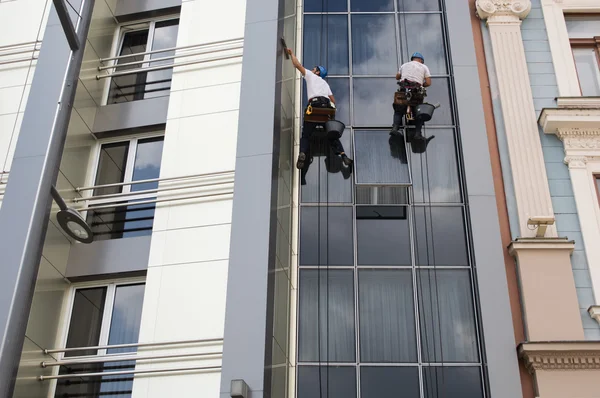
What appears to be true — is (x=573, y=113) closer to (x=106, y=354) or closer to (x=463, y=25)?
(x=463, y=25)

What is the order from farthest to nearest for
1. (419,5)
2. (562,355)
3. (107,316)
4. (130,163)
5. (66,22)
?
1. (419,5)
2. (130,163)
3. (107,316)
4. (562,355)
5. (66,22)

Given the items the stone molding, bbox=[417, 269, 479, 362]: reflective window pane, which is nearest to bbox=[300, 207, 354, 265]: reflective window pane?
bbox=[417, 269, 479, 362]: reflective window pane

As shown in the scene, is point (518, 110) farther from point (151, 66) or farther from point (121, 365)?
point (121, 365)

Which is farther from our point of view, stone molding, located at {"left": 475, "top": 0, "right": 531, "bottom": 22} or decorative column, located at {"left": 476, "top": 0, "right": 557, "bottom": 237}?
stone molding, located at {"left": 475, "top": 0, "right": 531, "bottom": 22}

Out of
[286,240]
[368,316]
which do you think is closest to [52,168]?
[286,240]

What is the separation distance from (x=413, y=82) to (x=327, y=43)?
2.68 meters

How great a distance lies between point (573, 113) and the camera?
1534 centimetres

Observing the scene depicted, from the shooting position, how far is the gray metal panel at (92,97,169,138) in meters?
16.4

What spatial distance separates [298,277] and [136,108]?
17.8 ft

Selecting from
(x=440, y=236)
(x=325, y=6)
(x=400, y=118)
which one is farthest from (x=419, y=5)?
(x=440, y=236)

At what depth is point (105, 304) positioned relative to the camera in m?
14.6

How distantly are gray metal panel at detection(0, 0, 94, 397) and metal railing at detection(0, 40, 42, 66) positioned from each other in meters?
0.59

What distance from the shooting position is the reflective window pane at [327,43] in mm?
17156

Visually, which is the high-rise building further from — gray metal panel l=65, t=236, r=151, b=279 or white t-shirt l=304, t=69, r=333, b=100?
white t-shirt l=304, t=69, r=333, b=100
